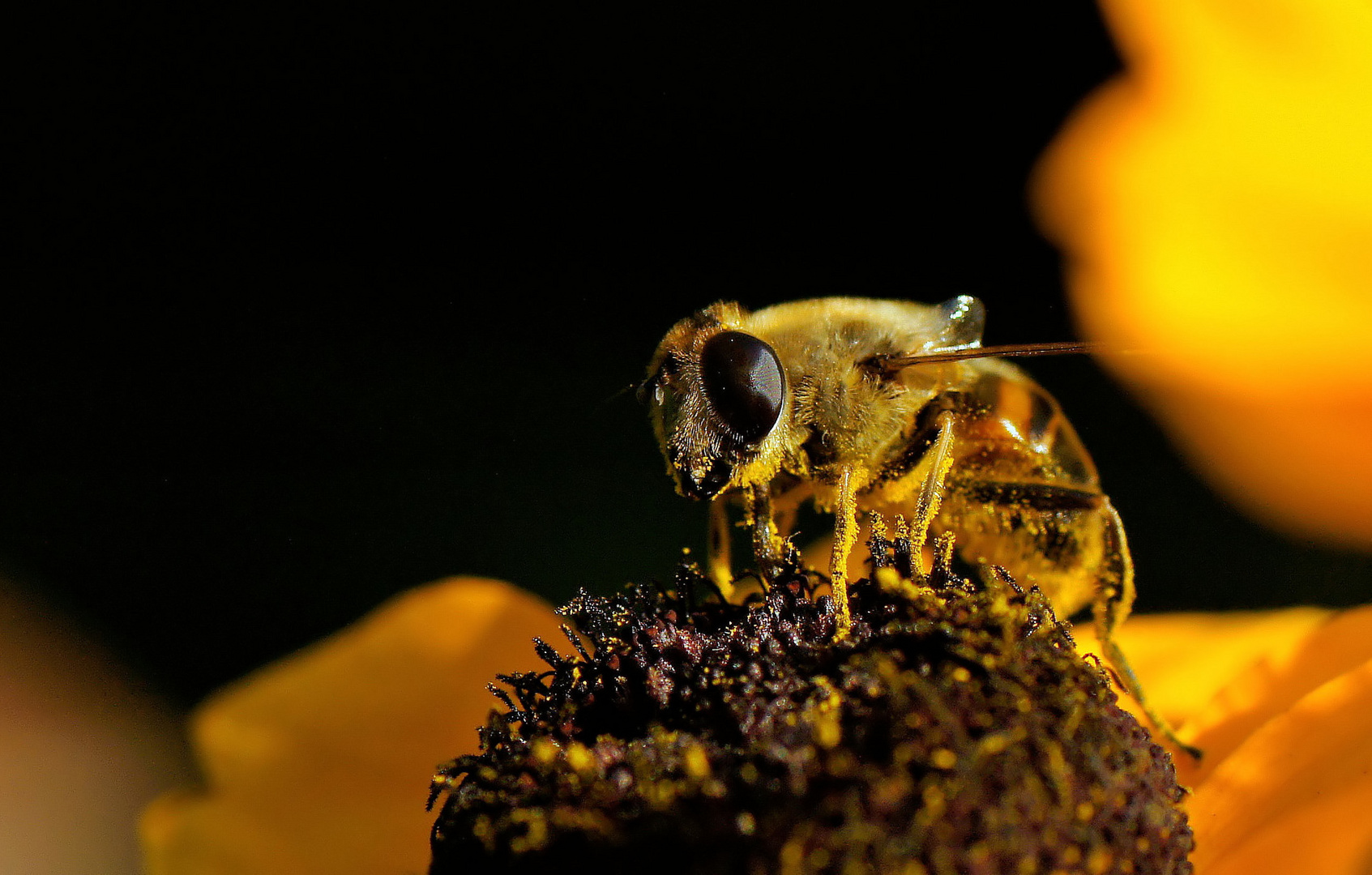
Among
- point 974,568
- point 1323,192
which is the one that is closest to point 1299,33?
point 1323,192

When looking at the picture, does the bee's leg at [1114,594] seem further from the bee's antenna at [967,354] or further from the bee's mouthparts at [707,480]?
the bee's mouthparts at [707,480]

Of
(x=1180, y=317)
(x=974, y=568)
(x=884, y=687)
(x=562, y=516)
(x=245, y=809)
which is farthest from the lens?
(x=562, y=516)

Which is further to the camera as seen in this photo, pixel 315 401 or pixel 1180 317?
pixel 315 401

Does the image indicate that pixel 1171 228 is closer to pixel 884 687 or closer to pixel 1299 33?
pixel 1299 33

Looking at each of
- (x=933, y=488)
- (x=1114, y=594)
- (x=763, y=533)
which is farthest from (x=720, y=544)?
(x=1114, y=594)

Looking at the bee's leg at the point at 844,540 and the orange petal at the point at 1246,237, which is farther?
the orange petal at the point at 1246,237

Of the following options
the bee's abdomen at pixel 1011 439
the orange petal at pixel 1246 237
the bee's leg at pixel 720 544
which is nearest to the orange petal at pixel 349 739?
the bee's leg at pixel 720 544

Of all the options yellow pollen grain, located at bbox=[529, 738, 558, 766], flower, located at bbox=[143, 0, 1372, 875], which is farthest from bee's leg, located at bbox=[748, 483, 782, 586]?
flower, located at bbox=[143, 0, 1372, 875]
